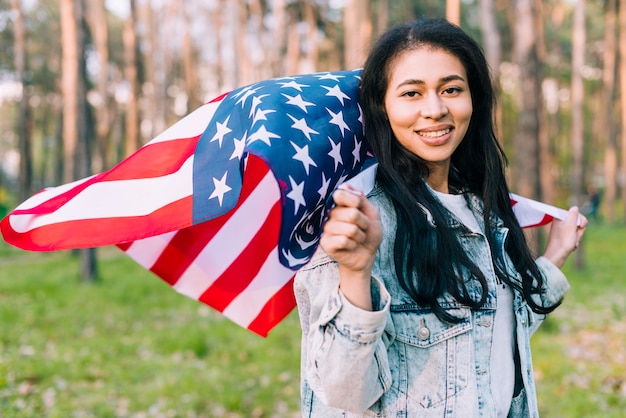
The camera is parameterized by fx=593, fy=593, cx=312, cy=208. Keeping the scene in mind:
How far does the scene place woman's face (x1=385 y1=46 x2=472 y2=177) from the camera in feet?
5.02

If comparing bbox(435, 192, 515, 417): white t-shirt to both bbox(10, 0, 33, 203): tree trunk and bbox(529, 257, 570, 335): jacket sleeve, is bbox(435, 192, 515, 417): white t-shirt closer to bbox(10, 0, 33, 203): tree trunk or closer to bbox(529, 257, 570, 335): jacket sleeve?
bbox(529, 257, 570, 335): jacket sleeve

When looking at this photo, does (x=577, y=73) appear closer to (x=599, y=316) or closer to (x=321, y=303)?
(x=599, y=316)

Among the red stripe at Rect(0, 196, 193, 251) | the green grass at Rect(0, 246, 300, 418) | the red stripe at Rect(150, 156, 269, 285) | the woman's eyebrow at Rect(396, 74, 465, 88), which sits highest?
the woman's eyebrow at Rect(396, 74, 465, 88)

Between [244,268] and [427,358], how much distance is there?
2.43 ft

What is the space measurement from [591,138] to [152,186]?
42498mm

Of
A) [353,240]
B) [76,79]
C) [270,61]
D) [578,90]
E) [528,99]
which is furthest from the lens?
[270,61]

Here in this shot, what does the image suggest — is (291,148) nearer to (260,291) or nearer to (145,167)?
(145,167)

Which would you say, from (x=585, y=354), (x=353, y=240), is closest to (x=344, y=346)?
(x=353, y=240)

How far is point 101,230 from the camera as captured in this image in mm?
1688

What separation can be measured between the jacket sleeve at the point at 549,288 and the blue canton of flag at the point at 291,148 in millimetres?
732

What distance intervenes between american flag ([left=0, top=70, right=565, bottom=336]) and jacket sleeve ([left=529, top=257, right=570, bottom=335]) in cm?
73

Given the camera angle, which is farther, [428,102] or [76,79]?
[76,79]

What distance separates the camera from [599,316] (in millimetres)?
7629

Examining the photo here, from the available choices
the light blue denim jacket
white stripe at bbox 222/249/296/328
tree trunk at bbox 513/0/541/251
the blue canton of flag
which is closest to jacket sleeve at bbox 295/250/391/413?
the light blue denim jacket
